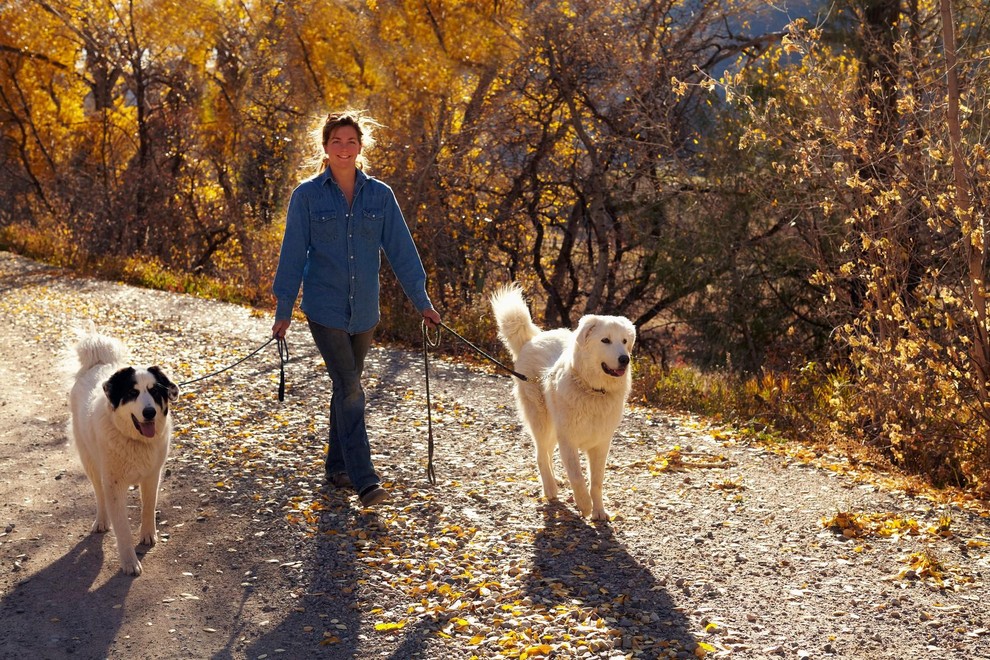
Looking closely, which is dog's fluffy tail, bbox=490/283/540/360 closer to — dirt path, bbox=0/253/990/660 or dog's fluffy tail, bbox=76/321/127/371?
dirt path, bbox=0/253/990/660

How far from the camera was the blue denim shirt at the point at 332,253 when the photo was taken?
232 inches

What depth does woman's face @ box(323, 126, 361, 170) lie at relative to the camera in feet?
19.3

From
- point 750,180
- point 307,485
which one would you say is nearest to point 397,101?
point 750,180

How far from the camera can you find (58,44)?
78.3ft

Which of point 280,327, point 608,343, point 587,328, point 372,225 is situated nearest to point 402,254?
point 372,225

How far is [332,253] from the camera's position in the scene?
5.95 metres

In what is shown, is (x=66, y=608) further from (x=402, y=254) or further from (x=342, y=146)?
(x=342, y=146)

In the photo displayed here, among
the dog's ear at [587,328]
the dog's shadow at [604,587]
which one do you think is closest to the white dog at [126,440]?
the dog's shadow at [604,587]

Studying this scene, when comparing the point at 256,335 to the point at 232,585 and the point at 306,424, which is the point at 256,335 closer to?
the point at 306,424

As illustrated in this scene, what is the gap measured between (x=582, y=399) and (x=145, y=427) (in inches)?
105

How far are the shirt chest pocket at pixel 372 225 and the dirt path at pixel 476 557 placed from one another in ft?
6.16

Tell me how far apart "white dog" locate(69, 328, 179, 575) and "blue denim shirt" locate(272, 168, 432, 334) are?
0.95m

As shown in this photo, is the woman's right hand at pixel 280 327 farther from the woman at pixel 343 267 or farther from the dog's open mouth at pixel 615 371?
the dog's open mouth at pixel 615 371

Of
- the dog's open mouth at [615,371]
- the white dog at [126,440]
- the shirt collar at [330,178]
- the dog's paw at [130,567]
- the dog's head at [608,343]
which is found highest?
the shirt collar at [330,178]
